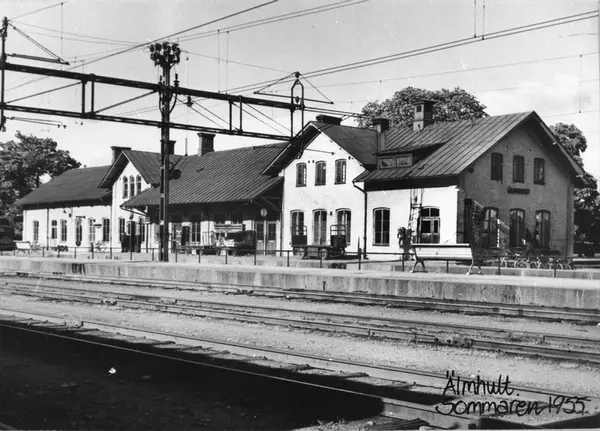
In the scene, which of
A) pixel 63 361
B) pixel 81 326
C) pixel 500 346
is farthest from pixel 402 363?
pixel 81 326

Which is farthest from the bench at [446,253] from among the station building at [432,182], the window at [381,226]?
the window at [381,226]

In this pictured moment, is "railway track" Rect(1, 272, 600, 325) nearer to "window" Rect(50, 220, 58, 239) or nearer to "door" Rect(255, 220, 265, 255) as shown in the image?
"door" Rect(255, 220, 265, 255)

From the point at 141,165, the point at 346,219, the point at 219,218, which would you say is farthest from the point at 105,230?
the point at 346,219

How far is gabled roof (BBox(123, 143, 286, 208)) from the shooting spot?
132 feet

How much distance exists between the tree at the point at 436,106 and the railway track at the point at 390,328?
35.3 m

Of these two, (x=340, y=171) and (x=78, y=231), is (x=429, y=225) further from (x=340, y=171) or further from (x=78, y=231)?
(x=78, y=231)

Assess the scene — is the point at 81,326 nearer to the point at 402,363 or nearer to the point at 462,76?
the point at 402,363

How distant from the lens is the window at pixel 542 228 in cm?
3484

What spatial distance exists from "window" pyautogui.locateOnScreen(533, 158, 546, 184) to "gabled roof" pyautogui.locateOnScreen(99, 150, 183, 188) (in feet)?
76.9

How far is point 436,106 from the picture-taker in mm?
51719

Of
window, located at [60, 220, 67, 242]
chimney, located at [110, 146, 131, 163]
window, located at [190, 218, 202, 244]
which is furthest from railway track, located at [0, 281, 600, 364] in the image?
window, located at [60, 220, 67, 242]

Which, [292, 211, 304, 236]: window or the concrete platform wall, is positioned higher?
[292, 211, 304, 236]: window

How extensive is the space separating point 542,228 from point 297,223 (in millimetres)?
12400

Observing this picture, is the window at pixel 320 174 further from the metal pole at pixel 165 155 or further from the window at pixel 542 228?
the window at pixel 542 228
